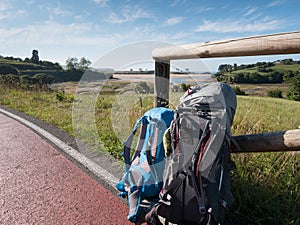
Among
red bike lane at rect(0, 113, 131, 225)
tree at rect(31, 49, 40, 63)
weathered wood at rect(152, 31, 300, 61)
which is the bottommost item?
red bike lane at rect(0, 113, 131, 225)

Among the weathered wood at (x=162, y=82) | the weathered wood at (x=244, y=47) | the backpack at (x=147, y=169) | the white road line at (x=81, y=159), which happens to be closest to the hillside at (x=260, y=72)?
the weathered wood at (x=244, y=47)

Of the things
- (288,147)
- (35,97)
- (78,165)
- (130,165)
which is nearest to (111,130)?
(78,165)

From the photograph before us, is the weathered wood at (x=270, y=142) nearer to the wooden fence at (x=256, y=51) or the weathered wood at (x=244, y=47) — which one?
the wooden fence at (x=256, y=51)

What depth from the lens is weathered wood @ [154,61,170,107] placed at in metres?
2.75

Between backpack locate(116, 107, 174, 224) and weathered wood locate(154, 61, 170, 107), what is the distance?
0.52 m

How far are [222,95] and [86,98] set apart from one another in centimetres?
632

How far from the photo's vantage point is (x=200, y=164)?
1595mm

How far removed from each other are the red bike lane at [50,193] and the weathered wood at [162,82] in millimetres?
1252

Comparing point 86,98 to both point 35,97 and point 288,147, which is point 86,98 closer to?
point 35,97

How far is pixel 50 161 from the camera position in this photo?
3.45m

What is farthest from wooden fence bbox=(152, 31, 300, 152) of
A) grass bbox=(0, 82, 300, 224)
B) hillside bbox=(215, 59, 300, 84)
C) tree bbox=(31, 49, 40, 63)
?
tree bbox=(31, 49, 40, 63)

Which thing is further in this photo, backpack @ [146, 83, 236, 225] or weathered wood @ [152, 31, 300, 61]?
backpack @ [146, 83, 236, 225]

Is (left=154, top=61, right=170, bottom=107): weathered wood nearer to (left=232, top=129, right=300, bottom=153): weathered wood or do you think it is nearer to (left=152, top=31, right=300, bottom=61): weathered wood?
(left=152, top=31, right=300, bottom=61): weathered wood

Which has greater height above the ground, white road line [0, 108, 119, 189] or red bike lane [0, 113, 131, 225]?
white road line [0, 108, 119, 189]
